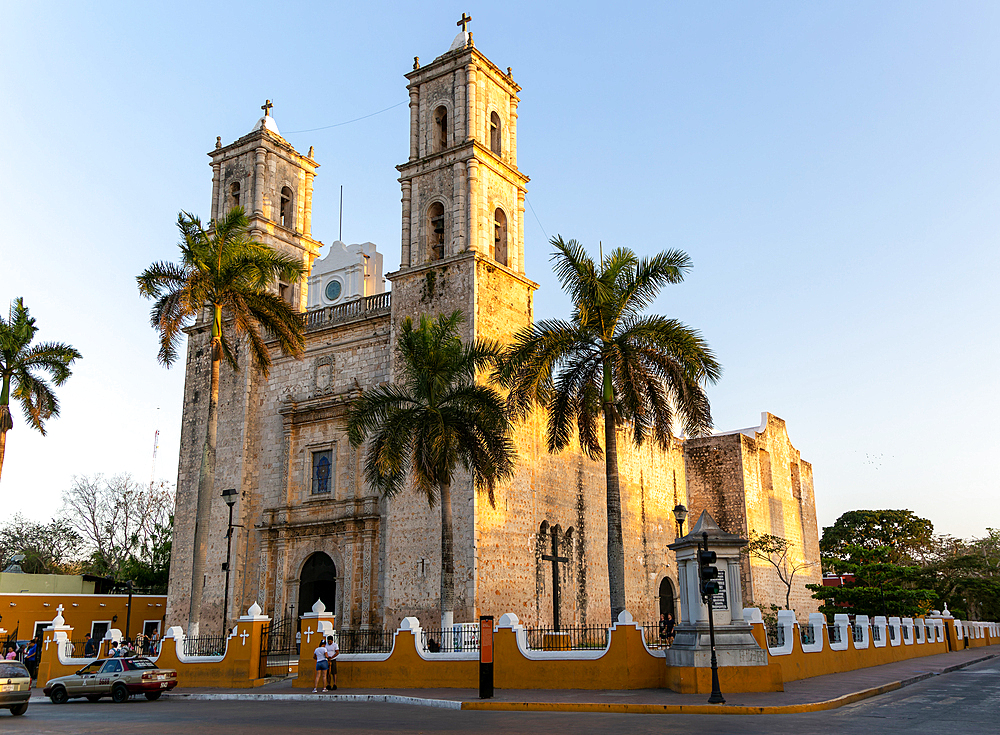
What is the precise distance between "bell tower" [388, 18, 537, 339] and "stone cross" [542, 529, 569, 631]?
6.82 metres

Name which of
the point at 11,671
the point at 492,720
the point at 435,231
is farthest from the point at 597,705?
the point at 435,231

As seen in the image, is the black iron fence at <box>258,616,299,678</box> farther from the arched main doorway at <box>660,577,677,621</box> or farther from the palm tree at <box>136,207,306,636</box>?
the arched main doorway at <box>660,577,677,621</box>

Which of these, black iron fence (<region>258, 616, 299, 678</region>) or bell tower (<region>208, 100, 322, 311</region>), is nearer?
black iron fence (<region>258, 616, 299, 678</region>)

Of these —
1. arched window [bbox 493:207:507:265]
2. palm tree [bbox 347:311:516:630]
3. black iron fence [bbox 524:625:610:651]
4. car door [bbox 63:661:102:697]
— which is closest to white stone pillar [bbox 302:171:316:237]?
arched window [bbox 493:207:507:265]

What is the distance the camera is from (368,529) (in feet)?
87.4

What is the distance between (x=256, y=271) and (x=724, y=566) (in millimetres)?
14830

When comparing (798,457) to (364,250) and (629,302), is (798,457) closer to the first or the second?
(364,250)

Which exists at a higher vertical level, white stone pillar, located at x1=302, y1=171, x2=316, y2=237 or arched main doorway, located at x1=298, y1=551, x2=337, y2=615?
white stone pillar, located at x1=302, y1=171, x2=316, y2=237

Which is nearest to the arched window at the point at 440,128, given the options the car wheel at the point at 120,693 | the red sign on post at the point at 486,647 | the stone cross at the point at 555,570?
the stone cross at the point at 555,570

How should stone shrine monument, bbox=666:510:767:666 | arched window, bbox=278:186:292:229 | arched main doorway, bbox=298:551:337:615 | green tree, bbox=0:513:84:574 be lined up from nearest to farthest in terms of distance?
stone shrine monument, bbox=666:510:767:666 → arched main doorway, bbox=298:551:337:615 → arched window, bbox=278:186:292:229 → green tree, bbox=0:513:84:574

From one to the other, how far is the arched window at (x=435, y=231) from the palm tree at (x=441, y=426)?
21.5 feet

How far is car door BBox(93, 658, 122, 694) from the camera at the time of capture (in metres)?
18.4

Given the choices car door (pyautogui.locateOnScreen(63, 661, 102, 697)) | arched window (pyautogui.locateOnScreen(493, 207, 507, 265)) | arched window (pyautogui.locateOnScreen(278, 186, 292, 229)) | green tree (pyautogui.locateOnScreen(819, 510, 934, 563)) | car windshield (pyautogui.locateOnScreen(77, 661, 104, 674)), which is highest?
arched window (pyautogui.locateOnScreen(278, 186, 292, 229))

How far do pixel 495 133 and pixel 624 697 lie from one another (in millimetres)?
20914
